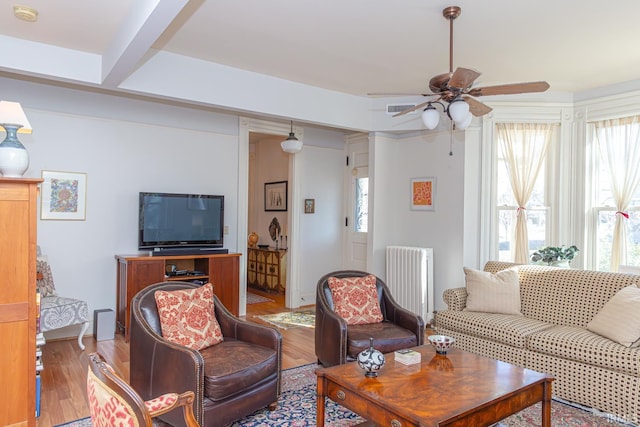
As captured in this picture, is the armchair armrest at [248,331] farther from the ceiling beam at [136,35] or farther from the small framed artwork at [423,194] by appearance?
the small framed artwork at [423,194]

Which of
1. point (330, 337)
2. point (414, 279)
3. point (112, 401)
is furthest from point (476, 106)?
point (112, 401)

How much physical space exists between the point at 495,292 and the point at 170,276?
3.32 metres

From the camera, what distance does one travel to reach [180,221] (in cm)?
502

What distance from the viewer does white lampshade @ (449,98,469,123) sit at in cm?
289

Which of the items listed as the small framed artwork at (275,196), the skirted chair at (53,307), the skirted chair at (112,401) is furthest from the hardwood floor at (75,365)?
the small framed artwork at (275,196)

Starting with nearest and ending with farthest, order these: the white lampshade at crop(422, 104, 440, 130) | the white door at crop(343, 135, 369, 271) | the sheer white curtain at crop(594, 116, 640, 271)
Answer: the white lampshade at crop(422, 104, 440, 130)
the sheer white curtain at crop(594, 116, 640, 271)
the white door at crop(343, 135, 369, 271)

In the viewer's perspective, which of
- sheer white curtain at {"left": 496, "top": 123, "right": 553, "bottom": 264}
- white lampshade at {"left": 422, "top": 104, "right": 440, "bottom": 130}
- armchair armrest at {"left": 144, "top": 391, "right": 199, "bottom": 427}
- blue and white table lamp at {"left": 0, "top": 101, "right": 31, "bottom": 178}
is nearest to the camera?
armchair armrest at {"left": 144, "top": 391, "right": 199, "bottom": 427}

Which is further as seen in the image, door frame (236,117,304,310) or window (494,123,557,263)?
door frame (236,117,304,310)

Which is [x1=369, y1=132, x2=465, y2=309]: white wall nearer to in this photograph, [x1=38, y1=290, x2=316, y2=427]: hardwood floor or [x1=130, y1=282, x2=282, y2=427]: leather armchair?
[x1=38, y1=290, x2=316, y2=427]: hardwood floor

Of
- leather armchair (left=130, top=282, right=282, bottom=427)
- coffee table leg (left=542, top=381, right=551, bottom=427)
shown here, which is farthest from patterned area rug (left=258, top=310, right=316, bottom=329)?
coffee table leg (left=542, top=381, right=551, bottom=427)

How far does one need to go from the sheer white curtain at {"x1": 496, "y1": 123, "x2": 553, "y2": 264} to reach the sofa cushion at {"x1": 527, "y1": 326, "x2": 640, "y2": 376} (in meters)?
1.76

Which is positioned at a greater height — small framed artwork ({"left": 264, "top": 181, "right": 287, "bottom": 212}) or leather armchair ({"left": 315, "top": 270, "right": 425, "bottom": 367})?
small framed artwork ({"left": 264, "top": 181, "right": 287, "bottom": 212})

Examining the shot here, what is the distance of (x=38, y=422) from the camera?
2.76 metres

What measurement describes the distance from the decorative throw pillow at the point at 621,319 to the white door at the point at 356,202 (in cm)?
328
